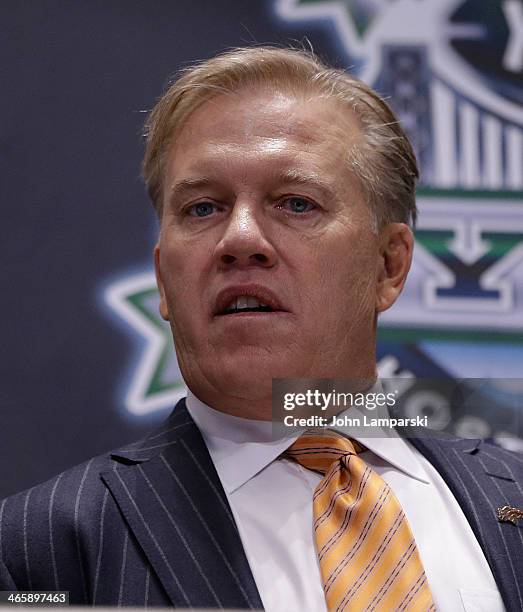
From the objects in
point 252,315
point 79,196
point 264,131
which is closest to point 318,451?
point 252,315

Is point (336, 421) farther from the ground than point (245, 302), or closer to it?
closer to it

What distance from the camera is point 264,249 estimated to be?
1.47m

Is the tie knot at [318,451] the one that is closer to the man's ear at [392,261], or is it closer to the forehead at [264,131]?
the man's ear at [392,261]

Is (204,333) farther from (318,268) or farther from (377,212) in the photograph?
(377,212)

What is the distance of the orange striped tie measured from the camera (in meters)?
1.31

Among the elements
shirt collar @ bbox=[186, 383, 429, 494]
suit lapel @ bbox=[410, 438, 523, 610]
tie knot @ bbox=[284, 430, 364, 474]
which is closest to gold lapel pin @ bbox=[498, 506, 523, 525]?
suit lapel @ bbox=[410, 438, 523, 610]

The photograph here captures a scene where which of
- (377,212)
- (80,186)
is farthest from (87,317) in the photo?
(377,212)

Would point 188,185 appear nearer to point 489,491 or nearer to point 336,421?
point 336,421

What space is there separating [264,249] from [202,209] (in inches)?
5.9

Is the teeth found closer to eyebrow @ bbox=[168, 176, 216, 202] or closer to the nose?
the nose

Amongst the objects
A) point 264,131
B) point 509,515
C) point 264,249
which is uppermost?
point 264,131

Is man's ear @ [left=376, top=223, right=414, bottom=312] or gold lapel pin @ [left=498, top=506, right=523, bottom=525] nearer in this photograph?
gold lapel pin @ [left=498, top=506, right=523, bottom=525]

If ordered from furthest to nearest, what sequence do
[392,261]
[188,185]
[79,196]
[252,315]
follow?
[79,196] → [392,261] → [188,185] → [252,315]

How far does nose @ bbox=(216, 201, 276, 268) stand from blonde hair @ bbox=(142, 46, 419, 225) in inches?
8.6
